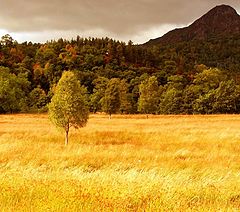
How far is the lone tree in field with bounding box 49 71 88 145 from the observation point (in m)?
24.4

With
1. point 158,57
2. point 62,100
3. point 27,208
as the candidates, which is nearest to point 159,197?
point 27,208

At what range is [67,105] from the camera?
79.5ft

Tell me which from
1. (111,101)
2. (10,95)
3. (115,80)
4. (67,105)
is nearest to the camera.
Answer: (67,105)

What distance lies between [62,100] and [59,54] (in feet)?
382

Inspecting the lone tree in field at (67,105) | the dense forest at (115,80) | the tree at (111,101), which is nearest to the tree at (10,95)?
the dense forest at (115,80)

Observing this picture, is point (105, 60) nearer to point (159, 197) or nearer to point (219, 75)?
point (219, 75)

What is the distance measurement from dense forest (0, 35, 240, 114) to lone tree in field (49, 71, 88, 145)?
116 feet

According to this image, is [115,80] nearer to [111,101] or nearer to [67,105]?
[111,101]

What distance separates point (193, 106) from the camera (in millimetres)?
82938

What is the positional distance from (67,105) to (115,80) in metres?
40.6

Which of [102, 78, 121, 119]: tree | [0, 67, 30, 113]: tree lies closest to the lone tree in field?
[102, 78, 121, 119]: tree

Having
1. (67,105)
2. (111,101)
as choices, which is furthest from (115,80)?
(67,105)

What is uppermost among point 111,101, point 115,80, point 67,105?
point 115,80

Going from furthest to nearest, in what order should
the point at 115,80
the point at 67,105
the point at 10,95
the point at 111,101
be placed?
the point at 10,95 < the point at 115,80 < the point at 111,101 < the point at 67,105
